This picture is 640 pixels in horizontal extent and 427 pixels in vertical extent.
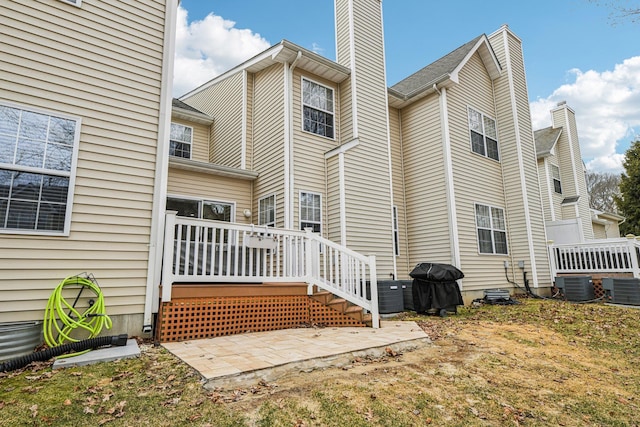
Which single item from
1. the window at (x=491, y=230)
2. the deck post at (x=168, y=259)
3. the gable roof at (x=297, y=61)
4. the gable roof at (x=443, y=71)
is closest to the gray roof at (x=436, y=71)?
the gable roof at (x=443, y=71)

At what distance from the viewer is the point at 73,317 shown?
424 cm

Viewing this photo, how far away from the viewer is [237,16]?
1645cm

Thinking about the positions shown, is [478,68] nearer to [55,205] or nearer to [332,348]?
[332,348]

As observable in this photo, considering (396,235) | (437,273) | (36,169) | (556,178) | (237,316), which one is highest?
(556,178)

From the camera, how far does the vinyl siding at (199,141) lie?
1076cm

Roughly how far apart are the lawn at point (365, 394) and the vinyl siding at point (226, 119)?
674 cm

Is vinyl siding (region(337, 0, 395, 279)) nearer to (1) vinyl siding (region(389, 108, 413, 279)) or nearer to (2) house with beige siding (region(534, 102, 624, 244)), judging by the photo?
(1) vinyl siding (region(389, 108, 413, 279))

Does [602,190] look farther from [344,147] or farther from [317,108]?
[317,108]

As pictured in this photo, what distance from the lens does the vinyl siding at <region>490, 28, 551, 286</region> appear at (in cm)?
1099

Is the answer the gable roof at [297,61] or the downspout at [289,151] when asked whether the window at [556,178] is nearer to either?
the gable roof at [297,61]

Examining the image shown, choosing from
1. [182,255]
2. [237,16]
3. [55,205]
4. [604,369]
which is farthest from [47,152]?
[237,16]

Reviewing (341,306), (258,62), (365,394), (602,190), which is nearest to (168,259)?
(341,306)

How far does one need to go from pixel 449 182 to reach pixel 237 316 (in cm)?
718

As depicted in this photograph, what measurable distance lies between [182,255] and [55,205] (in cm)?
208
